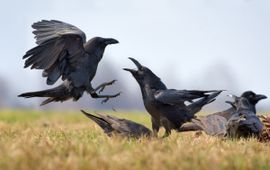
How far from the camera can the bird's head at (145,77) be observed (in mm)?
7816

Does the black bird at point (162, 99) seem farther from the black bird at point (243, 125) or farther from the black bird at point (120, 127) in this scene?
the black bird at point (243, 125)

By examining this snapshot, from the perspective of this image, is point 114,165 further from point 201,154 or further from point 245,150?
point 245,150

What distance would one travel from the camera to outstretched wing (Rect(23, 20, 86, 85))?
8.26 metres

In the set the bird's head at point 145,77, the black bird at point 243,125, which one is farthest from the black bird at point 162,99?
the black bird at point 243,125

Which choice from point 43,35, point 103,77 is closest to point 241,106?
point 43,35

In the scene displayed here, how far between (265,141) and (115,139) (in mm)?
2231

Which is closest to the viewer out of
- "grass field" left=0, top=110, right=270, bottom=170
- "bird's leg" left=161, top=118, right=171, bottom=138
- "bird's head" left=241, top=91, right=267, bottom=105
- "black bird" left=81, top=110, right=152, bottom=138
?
"grass field" left=0, top=110, right=270, bottom=170

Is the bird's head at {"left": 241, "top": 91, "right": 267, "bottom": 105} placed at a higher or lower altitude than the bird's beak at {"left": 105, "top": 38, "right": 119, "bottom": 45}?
lower

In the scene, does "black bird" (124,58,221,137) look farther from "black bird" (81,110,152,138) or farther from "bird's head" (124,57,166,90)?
"black bird" (81,110,152,138)

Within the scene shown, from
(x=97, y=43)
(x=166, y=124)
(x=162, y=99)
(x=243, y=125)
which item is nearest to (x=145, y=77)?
(x=162, y=99)

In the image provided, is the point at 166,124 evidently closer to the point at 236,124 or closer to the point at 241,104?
the point at 236,124

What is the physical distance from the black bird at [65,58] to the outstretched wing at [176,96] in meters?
0.88

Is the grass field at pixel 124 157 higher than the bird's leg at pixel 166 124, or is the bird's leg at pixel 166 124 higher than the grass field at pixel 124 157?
the grass field at pixel 124 157

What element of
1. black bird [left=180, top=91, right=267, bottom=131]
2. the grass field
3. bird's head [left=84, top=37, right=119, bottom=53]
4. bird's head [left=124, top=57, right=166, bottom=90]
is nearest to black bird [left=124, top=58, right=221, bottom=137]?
bird's head [left=124, top=57, right=166, bottom=90]
